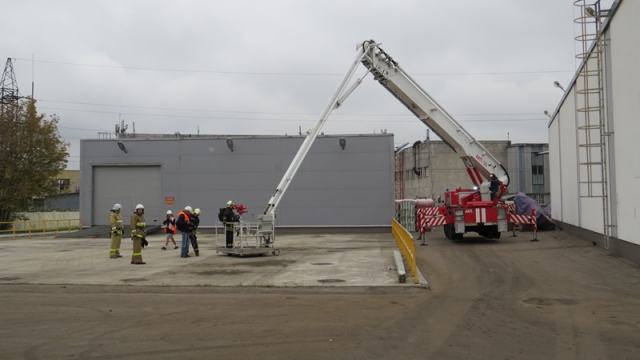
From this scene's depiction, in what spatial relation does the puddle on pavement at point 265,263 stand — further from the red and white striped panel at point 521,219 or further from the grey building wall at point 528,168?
the grey building wall at point 528,168

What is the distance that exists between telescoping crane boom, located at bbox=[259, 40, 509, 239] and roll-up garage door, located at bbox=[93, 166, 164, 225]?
635 inches

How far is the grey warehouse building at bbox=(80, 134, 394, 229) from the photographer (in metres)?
31.7

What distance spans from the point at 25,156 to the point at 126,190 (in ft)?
42.6

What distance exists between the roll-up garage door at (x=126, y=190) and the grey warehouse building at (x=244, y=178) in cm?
6

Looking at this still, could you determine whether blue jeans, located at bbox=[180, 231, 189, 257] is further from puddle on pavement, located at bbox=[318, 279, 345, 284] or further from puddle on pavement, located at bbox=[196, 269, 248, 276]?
puddle on pavement, located at bbox=[318, 279, 345, 284]

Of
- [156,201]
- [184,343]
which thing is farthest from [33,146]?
[184,343]

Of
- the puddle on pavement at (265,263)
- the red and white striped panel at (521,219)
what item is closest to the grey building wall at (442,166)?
the red and white striped panel at (521,219)

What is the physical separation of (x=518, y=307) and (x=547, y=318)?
Answer: 0.90 m

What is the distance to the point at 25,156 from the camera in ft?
135

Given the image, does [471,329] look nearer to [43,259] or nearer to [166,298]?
[166,298]

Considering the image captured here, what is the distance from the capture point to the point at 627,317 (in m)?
8.18

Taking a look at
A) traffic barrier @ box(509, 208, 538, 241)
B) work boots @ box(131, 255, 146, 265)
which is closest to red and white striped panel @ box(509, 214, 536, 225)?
traffic barrier @ box(509, 208, 538, 241)

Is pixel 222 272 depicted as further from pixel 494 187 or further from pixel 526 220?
pixel 526 220

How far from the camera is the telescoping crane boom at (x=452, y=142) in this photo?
2047 centimetres
